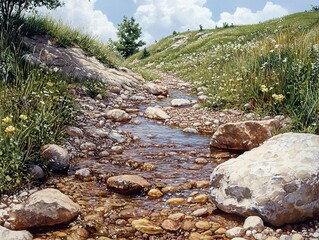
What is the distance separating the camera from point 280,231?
4.24 metres

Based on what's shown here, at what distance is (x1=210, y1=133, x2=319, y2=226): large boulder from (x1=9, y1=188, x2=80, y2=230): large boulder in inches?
73.0

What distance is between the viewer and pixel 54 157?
237 inches

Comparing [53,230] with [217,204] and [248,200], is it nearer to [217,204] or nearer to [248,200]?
[217,204]

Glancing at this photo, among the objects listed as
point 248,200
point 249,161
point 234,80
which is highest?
point 234,80

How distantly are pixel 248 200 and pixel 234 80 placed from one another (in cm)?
755

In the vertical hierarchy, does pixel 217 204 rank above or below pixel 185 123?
below

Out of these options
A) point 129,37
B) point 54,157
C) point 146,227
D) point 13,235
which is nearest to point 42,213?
point 13,235

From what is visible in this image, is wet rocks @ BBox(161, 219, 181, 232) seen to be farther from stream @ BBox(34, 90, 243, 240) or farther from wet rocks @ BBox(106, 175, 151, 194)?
wet rocks @ BBox(106, 175, 151, 194)

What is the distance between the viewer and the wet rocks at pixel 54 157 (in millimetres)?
5992

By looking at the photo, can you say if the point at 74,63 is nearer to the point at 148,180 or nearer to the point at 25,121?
the point at 25,121

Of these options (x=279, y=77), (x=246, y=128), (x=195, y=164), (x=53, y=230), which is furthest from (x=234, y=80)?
(x=53, y=230)

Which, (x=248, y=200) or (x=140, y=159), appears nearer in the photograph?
(x=248, y=200)

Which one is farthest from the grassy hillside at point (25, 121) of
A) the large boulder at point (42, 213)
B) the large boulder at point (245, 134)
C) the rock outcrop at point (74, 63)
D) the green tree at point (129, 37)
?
the green tree at point (129, 37)

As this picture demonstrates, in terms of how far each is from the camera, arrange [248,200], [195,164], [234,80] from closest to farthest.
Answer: [248,200] < [195,164] < [234,80]
